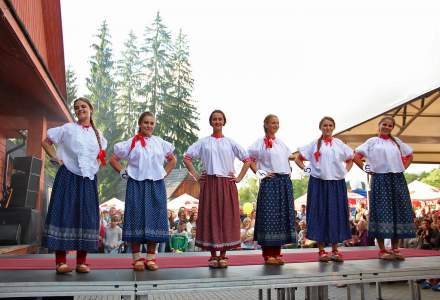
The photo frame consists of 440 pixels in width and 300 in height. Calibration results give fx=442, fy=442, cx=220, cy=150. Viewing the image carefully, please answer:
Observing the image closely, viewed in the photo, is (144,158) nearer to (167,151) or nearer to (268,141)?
(167,151)

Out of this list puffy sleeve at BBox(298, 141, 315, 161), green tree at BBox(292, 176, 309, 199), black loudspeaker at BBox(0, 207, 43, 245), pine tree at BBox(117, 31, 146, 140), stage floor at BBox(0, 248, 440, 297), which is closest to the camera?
stage floor at BBox(0, 248, 440, 297)

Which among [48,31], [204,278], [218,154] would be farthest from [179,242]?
[48,31]

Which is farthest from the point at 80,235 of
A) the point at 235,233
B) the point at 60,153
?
the point at 235,233

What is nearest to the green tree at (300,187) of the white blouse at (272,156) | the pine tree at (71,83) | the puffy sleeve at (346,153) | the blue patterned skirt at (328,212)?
the pine tree at (71,83)

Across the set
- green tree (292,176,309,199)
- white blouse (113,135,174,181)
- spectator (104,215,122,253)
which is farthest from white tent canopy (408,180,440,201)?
green tree (292,176,309,199)

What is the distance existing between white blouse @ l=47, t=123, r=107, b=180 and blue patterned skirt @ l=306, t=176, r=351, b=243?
2537mm

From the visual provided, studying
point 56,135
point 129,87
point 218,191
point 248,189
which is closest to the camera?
point 56,135

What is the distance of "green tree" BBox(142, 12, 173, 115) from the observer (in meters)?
37.2

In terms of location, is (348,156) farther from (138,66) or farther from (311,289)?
(138,66)

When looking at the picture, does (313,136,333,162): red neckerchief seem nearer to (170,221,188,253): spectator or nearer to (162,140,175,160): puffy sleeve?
(162,140,175,160): puffy sleeve

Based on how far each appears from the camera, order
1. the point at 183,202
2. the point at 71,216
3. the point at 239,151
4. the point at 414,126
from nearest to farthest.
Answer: the point at 71,216
the point at 239,151
the point at 414,126
the point at 183,202

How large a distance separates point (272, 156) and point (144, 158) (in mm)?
1468

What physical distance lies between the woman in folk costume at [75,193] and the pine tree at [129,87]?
1280 inches

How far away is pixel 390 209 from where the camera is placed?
5.33 metres
